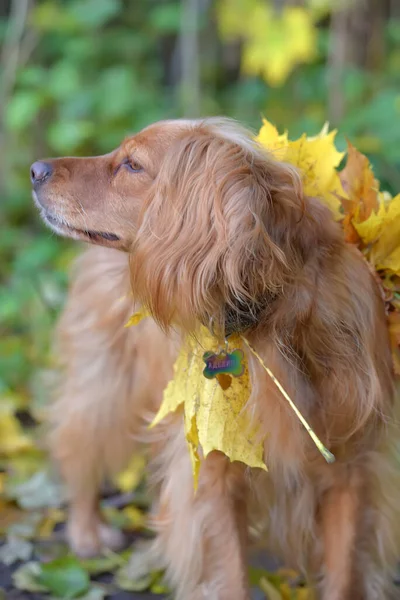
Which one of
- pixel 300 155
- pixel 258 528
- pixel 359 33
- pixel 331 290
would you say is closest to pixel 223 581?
pixel 258 528

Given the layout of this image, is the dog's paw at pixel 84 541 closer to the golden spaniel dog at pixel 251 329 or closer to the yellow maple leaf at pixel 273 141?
the golden spaniel dog at pixel 251 329

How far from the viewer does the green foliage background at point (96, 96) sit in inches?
186

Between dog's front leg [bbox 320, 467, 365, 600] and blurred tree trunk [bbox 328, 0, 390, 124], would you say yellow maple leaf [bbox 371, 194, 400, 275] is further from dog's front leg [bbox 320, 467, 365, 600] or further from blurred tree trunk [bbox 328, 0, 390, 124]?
blurred tree trunk [bbox 328, 0, 390, 124]

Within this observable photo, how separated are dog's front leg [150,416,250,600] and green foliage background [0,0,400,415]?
1892 millimetres

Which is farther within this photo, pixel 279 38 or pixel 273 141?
pixel 279 38

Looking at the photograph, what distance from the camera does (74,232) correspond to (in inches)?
88.0

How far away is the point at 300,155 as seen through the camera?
231cm

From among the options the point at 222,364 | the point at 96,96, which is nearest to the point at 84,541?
the point at 222,364

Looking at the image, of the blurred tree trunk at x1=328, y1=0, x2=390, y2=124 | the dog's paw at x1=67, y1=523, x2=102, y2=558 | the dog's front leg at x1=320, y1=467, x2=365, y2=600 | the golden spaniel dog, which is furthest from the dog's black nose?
the blurred tree trunk at x1=328, y1=0, x2=390, y2=124

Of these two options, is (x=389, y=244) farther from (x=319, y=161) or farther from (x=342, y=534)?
(x=342, y=534)

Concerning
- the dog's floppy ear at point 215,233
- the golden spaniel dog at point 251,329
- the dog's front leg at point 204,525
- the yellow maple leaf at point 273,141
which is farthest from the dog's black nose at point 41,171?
the dog's front leg at point 204,525

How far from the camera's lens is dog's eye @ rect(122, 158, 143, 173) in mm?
2176

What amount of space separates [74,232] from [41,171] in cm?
21

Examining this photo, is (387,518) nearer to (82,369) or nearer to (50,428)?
(82,369)
